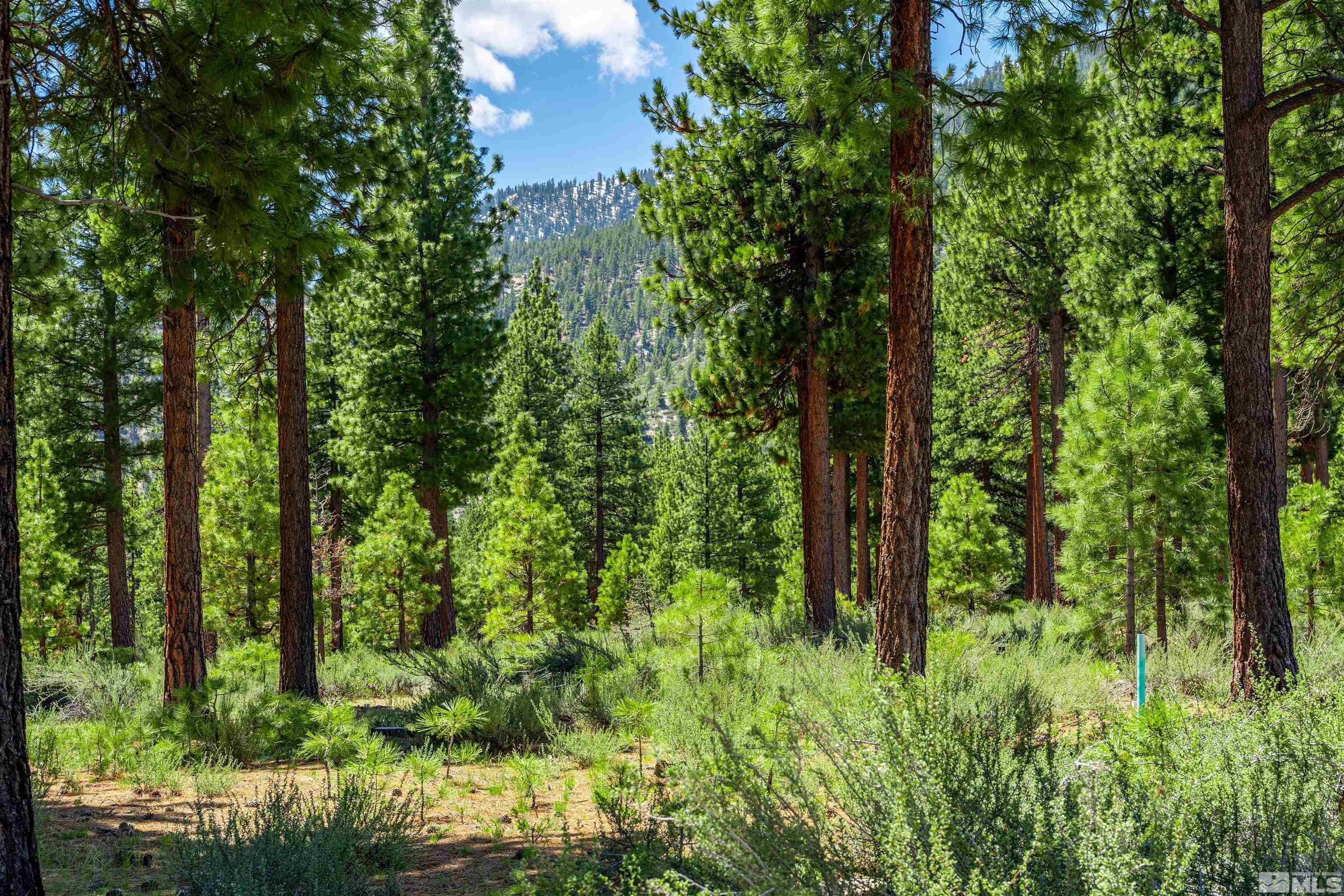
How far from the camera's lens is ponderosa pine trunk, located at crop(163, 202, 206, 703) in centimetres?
757

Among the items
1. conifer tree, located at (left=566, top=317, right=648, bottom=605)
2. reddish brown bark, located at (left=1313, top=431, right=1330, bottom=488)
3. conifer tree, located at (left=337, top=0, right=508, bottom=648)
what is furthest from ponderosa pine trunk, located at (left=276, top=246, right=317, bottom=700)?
conifer tree, located at (left=566, top=317, right=648, bottom=605)

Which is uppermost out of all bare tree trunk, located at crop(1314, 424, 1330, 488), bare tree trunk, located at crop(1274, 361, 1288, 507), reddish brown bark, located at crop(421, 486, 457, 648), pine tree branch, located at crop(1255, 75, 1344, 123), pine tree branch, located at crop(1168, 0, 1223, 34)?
pine tree branch, located at crop(1168, 0, 1223, 34)

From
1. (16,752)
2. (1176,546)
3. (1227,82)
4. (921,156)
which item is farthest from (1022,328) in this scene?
(16,752)

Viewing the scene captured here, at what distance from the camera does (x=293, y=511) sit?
8672mm

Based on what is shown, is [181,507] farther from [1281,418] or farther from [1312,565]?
[1281,418]

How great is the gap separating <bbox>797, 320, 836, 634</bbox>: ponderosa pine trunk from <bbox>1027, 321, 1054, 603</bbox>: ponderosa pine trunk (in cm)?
844

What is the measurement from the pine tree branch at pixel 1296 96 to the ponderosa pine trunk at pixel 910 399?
282 centimetres

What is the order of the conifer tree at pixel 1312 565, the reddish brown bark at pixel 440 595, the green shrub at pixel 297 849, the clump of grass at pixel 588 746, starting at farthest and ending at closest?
the reddish brown bark at pixel 440 595, the conifer tree at pixel 1312 565, the clump of grass at pixel 588 746, the green shrub at pixel 297 849

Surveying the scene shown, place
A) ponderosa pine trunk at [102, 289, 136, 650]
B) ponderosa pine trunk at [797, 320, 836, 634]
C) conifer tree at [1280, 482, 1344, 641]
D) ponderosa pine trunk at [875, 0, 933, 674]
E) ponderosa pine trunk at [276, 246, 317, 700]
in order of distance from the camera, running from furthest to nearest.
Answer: ponderosa pine trunk at [102, 289, 136, 650], ponderosa pine trunk at [797, 320, 836, 634], conifer tree at [1280, 482, 1344, 641], ponderosa pine trunk at [276, 246, 317, 700], ponderosa pine trunk at [875, 0, 933, 674]

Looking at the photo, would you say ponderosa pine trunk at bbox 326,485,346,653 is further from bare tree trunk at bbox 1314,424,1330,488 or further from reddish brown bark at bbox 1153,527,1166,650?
bare tree trunk at bbox 1314,424,1330,488

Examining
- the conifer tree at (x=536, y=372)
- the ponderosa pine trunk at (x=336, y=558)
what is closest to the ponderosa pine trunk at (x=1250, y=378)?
the ponderosa pine trunk at (x=336, y=558)

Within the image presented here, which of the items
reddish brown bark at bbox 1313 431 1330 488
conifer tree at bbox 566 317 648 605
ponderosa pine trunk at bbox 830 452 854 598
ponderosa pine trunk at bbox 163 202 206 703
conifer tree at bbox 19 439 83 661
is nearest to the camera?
ponderosa pine trunk at bbox 163 202 206 703

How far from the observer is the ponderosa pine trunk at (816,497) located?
11.4 metres

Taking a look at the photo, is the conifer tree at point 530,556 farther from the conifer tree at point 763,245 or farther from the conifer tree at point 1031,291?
the conifer tree at point 1031,291
